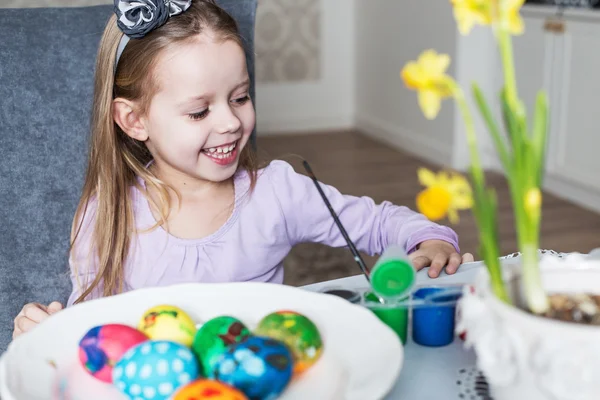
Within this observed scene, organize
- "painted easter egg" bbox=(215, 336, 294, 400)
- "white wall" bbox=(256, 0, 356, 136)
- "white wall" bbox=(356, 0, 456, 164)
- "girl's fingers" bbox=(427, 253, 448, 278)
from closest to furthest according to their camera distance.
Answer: "painted easter egg" bbox=(215, 336, 294, 400), "girl's fingers" bbox=(427, 253, 448, 278), "white wall" bbox=(356, 0, 456, 164), "white wall" bbox=(256, 0, 356, 136)

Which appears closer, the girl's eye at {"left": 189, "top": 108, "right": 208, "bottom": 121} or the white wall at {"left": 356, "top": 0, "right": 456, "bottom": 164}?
the girl's eye at {"left": 189, "top": 108, "right": 208, "bottom": 121}

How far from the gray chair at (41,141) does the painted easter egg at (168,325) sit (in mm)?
648

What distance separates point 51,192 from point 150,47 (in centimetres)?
31

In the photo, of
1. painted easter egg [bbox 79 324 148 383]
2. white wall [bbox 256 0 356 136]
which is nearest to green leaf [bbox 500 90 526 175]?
painted easter egg [bbox 79 324 148 383]

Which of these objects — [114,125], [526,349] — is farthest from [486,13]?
[114,125]

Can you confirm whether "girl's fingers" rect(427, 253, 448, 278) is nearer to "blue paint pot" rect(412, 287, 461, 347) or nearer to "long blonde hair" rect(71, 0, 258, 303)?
"blue paint pot" rect(412, 287, 461, 347)

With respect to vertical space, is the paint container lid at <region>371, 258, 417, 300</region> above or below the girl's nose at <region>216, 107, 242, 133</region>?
below

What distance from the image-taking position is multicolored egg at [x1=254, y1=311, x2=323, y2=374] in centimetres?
64

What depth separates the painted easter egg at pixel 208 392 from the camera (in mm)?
556

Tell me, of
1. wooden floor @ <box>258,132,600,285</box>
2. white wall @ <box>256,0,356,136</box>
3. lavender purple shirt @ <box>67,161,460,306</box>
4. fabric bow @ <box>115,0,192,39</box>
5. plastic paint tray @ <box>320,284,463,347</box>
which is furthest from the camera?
white wall @ <box>256,0,356,136</box>

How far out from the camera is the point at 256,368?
591 millimetres

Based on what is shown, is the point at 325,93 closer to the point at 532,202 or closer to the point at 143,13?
the point at 143,13

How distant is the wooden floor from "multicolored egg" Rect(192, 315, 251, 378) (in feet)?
3.48

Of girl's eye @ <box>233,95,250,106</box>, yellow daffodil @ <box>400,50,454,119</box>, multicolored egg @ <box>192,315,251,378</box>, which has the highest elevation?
yellow daffodil @ <box>400,50,454,119</box>
